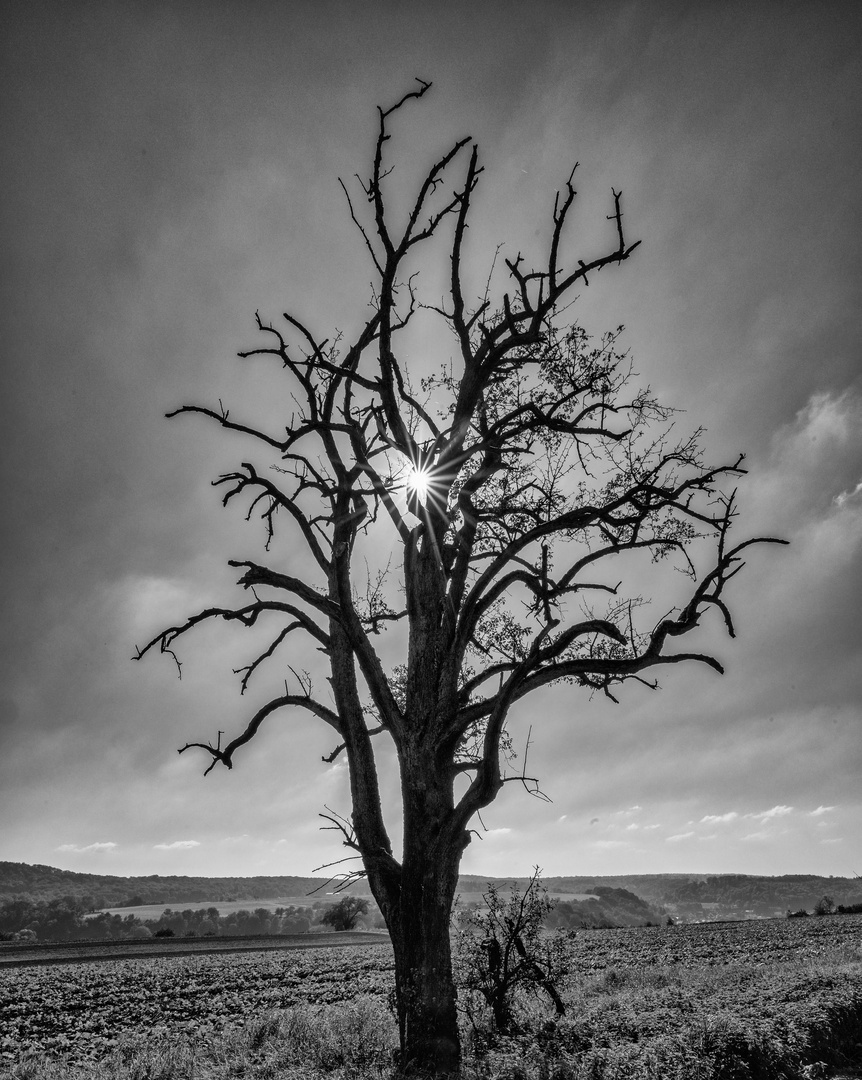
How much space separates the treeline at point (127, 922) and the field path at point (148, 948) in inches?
1414

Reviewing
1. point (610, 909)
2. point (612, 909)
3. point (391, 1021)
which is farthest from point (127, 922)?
point (391, 1021)

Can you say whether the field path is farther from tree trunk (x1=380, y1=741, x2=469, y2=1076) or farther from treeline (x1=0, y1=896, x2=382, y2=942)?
treeline (x1=0, y1=896, x2=382, y2=942)

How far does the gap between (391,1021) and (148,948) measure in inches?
1317

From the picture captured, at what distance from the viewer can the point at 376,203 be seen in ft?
27.2

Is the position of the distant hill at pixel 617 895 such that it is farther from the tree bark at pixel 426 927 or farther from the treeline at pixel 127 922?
the tree bark at pixel 426 927

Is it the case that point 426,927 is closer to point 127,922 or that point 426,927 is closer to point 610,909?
point 127,922

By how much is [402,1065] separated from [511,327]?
849cm

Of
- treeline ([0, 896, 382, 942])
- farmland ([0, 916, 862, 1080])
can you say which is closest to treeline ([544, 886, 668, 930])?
treeline ([0, 896, 382, 942])

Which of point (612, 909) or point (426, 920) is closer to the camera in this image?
point (426, 920)

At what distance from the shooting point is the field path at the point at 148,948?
3142 centimetres

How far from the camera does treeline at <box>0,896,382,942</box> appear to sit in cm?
8031

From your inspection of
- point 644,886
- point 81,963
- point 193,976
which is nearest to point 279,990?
point 193,976

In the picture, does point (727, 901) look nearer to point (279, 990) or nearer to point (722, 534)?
point (279, 990)

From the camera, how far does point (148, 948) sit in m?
37.3
